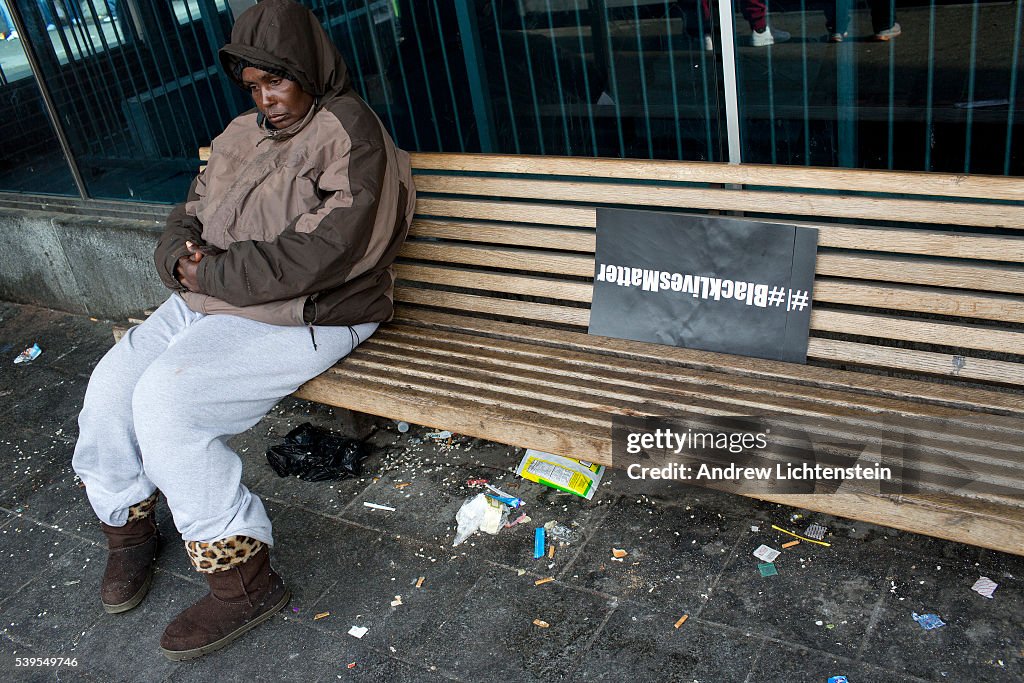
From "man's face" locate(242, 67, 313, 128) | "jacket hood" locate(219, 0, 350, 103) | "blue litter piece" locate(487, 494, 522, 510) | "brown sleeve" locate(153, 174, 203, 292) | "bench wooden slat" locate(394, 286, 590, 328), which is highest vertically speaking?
"jacket hood" locate(219, 0, 350, 103)

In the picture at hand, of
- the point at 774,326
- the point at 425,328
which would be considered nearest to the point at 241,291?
the point at 425,328

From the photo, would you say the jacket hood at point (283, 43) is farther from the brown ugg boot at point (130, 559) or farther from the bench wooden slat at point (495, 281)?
the brown ugg boot at point (130, 559)

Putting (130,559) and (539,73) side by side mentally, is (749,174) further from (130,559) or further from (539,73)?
(130,559)

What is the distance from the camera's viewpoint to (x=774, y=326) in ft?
10.7

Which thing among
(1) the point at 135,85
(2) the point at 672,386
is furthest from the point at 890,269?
(1) the point at 135,85

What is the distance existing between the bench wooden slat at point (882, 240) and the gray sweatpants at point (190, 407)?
721mm

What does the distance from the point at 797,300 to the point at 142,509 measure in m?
2.32

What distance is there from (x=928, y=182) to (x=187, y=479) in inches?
93.8

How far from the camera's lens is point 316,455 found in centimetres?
401

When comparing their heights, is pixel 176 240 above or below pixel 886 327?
above

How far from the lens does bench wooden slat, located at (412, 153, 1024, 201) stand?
2.89 meters

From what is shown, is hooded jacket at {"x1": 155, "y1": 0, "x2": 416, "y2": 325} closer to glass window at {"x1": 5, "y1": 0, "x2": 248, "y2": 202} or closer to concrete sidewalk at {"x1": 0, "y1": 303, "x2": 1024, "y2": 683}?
concrete sidewalk at {"x1": 0, "y1": 303, "x2": 1024, "y2": 683}

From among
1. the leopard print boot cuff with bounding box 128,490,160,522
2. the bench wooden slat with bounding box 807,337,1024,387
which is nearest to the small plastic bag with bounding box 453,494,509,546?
the leopard print boot cuff with bounding box 128,490,160,522

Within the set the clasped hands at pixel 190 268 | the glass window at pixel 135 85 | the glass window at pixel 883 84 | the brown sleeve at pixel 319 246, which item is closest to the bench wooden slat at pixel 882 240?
the brown sleeve at pixel 319 246
